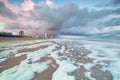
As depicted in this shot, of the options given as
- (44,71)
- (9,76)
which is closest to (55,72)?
(44,71)

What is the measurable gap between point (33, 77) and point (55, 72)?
1141mm

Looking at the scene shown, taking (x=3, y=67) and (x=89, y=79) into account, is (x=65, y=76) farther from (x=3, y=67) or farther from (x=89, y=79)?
(x=3, y=67)

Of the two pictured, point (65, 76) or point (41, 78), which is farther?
point (65, 76)

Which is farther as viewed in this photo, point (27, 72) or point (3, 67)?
point (3, 67)

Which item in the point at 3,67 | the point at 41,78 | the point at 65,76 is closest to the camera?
the point at 41,78

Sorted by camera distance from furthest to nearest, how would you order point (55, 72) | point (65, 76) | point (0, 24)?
point (0, 24), point (55, 72), point (65, 76)

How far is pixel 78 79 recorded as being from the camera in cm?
600

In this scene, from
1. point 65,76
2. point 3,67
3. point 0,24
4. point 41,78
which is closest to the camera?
point 41,78

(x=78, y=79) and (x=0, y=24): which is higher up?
(x=0, y=24)

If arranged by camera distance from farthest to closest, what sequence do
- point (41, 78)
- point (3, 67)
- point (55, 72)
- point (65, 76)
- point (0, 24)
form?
point (0, 24)
point (3, 67)
point (55, 72)
point (65, 76)
point (41, 78)

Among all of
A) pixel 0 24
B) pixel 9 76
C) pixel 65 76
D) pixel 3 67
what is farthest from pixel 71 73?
pixel 0 24

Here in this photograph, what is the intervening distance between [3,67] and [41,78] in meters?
2.46

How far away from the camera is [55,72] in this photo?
269 inches

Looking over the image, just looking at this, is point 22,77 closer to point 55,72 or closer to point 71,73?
point 55,72
